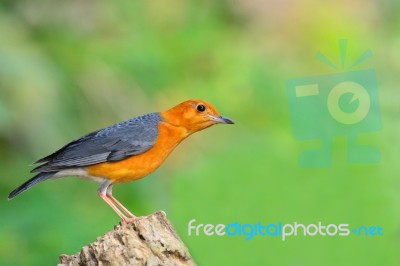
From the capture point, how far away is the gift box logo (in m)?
5.43

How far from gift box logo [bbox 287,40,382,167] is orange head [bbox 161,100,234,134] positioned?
121 cm

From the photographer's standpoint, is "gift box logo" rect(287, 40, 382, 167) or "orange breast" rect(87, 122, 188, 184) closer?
"orange breast" rect(87, 122, 188, 184)

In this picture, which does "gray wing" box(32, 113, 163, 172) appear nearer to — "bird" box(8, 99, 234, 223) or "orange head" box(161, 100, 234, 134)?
"bird" box(8, 99, 234, 223)

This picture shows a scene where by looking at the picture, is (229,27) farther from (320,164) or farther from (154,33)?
(320,164)

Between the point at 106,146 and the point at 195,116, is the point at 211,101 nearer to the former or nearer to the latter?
the point at 195,116

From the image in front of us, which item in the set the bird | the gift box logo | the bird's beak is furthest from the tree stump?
the gift box logo

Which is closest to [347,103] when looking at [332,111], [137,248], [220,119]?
[332,111]

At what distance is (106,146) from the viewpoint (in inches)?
168

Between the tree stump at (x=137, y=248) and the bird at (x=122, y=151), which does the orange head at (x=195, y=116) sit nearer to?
the bird at (x=122, y=151)

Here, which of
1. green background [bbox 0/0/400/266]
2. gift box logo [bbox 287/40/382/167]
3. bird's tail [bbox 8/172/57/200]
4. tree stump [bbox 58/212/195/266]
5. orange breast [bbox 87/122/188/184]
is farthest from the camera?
gift box logo [bbox 287/40/382/167]

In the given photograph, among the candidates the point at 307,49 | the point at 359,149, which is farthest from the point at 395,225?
the point at 307,49

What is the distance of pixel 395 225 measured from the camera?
5.41m

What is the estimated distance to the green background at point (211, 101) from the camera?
510 centimetres

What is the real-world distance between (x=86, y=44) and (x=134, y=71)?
0.33 metres
